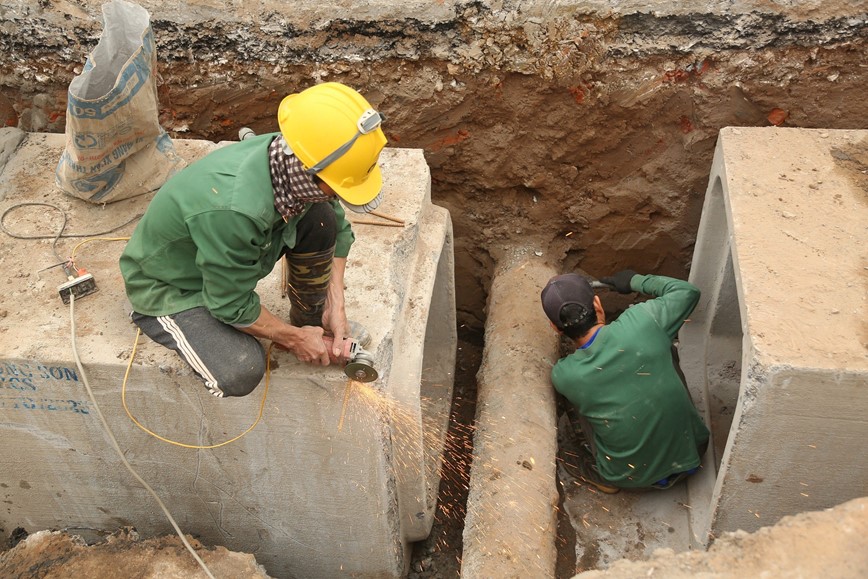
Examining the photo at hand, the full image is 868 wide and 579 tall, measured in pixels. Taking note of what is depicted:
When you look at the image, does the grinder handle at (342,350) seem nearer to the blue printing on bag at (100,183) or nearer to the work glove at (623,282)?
the blue printing on bag at (100,183)

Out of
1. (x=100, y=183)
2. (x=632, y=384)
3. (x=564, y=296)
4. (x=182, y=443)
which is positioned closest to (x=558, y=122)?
(x=564, y=296)

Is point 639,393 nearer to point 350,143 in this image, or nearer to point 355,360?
point 355,360

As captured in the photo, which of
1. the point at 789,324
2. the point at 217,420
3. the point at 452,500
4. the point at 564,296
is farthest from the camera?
the point at 452,500

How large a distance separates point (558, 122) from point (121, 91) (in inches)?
98.2

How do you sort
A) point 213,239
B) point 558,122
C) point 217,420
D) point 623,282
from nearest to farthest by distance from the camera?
1. point 213,239
2. point 217,420
3. point 623,282
4. point 558,122

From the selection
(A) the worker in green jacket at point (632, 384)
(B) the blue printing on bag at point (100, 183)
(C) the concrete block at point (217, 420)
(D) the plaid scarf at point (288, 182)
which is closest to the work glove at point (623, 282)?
(A) the worker in green jacket at point (632, 384)

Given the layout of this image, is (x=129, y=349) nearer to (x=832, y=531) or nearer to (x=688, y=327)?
(x=832, y=531)

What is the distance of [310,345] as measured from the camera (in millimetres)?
3211

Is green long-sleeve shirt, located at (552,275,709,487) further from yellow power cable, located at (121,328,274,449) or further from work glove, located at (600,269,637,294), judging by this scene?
yellow power cable, located at (121,328,274,449)

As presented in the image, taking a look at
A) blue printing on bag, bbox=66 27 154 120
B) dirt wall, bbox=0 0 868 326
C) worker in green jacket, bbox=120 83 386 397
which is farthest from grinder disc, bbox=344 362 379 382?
dirt wall, bbox=0 0 868 326

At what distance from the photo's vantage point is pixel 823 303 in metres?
3.41

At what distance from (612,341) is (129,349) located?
223 cm

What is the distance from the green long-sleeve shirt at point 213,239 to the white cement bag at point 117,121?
29.4 inches

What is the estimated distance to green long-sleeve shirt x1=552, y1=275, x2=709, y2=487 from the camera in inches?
160
